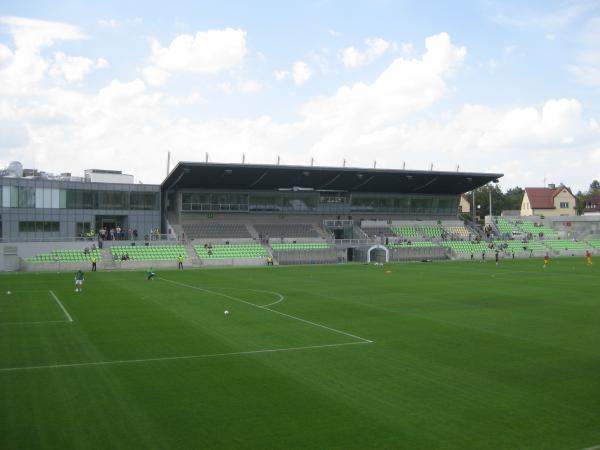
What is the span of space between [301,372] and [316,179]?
203 feet

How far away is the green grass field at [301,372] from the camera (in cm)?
1191

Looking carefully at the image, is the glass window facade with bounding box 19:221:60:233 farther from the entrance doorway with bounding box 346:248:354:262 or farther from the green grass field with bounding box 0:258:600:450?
the green grass field with bounding box 0:258:600:450

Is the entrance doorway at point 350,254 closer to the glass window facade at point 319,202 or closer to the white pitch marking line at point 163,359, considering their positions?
the glass window facade at point 319,202

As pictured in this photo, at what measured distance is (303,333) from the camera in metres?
22.7

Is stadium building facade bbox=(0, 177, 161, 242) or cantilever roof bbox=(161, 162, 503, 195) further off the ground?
cantilever roof bbox=(161, 162, 503, 195)

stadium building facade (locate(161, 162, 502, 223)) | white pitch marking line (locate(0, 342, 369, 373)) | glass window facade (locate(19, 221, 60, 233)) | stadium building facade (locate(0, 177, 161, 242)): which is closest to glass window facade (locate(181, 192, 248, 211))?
stadium building facade (locate(161, 162, 502, 223))

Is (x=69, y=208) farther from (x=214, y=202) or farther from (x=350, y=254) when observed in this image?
(x=350, y=254)

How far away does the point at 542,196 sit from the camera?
422ft

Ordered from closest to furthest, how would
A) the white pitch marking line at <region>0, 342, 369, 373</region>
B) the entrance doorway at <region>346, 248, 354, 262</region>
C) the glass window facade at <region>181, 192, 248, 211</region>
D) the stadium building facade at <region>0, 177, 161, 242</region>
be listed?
the white pitch marking line at <region>0, 342, 369, 373</region> → the stadium building facade at <region>0, 177, 161, 242</region> → the entrance doorway at <region>346, 248, 354, 262</region> → the glass window facade at <region>181, 192, 248, 211</region>

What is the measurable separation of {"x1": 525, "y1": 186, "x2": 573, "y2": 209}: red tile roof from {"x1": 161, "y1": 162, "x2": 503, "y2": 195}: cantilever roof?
45.2 m

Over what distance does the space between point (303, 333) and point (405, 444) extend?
11.6 meters

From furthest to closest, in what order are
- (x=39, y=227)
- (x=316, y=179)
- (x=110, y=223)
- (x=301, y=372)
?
(x=316, y=179) < (x=110, y=223) < (x=39, y=227) < (x=301, y=372)

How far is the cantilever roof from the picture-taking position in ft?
231

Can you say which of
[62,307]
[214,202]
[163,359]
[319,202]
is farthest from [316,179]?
[163,359]
